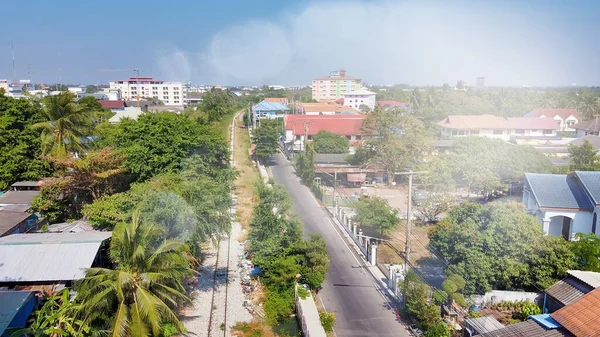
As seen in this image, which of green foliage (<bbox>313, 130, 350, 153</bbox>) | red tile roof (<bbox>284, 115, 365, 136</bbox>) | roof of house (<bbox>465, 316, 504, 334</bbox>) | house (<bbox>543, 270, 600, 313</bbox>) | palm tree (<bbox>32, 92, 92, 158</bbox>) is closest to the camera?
roof of house (<bbox>465, 316, 504, 334</bbox>)

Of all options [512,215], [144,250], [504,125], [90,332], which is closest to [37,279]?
[90,332]

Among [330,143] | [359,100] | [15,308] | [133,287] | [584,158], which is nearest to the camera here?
[133,287]

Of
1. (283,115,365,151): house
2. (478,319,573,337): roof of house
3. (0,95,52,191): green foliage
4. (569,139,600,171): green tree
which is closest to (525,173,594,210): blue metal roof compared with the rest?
(569,139,600,171): green tree

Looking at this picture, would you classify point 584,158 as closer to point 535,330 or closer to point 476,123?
point 535,330

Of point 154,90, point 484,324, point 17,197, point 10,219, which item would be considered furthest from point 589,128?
point 154,90

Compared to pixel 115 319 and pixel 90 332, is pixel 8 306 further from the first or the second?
pixel 115 319

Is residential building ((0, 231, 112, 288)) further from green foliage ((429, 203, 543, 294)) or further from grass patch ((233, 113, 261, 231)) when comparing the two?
green foliage ((429, 203, 543, 294))
